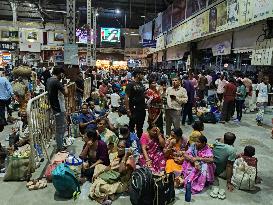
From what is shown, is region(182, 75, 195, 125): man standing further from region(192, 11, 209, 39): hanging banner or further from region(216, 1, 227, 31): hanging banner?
region(192, 11, 209, 39): hanging banner

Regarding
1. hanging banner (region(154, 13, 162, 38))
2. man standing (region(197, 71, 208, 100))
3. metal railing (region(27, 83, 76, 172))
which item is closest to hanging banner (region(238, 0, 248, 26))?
man standing (region(197, 71, 208, 100))

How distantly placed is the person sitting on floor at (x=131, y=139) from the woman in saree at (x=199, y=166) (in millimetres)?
1140

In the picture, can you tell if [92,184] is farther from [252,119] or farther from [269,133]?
[252,119]

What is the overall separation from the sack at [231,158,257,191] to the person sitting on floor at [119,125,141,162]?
1943mm

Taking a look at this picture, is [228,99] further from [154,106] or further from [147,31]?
[147,31]

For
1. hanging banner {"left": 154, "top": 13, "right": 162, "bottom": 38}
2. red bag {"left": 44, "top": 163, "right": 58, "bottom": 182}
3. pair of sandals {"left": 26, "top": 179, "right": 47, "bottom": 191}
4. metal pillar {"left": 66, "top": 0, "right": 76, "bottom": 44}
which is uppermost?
hanging banner {"left": 154, "top": 13, "right": 162, "bottom": 38}

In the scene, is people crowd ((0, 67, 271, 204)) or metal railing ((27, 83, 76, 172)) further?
metal railing ((27, 83, 76, 172))

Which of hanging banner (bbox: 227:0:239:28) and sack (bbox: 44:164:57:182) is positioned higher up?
hanging banner (bbox: 227:0:239:28)

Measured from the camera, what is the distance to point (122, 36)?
40625mm

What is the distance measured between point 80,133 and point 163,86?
3377 millimetres

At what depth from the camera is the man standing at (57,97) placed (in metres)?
6.42

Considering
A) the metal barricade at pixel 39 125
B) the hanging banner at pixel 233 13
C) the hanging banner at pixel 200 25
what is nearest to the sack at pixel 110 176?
the metal barricade at pixel 39 125

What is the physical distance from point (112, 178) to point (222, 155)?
6.92 feet

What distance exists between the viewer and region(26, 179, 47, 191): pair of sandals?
204 inches
